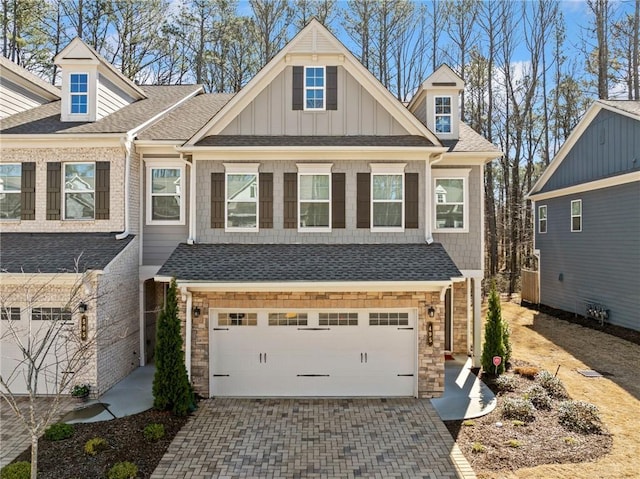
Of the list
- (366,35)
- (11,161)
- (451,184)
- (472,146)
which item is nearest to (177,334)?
(11,161)

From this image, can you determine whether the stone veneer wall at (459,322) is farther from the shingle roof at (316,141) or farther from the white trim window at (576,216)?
the white trim window at (576,216)

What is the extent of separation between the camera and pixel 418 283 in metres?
9.19

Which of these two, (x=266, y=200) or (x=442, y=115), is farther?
(x=442, y=115)

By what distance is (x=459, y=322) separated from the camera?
1292 centimetres

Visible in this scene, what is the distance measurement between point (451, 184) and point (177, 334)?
8186 millimetres

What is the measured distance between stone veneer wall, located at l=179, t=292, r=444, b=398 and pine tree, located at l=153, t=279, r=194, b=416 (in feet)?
3.10

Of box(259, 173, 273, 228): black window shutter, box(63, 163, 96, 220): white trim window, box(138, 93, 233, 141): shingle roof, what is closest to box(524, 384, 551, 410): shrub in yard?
box(259, 173, 273, 228): black window shutter

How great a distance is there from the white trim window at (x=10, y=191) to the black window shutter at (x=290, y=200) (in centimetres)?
733

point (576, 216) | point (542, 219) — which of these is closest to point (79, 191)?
point (576, 216)

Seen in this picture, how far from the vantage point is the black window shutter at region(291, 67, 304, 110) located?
10.9 meters

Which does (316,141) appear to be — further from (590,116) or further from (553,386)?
(590,116)

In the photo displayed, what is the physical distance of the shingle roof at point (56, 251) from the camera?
31.2ft

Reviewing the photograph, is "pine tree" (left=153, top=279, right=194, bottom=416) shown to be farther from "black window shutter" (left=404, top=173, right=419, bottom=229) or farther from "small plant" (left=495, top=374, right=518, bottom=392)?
"small plant" (left=495, top=374, right=518, bottom=392)

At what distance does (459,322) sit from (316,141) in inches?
285
